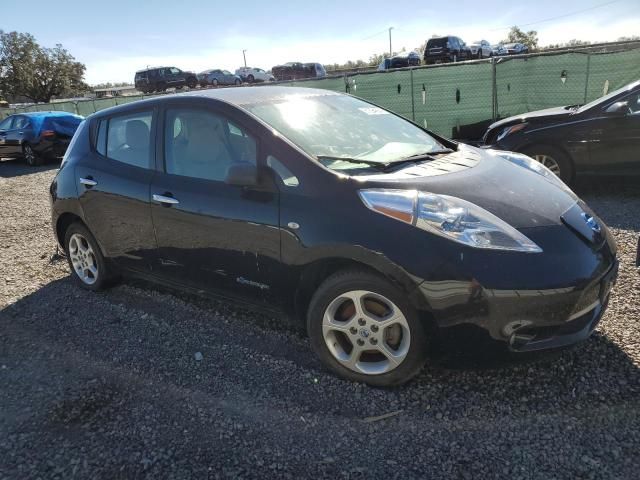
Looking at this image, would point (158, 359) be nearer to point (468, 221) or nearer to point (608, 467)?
point (468, 221)

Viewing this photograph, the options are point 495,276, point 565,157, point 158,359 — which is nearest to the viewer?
point 495,276

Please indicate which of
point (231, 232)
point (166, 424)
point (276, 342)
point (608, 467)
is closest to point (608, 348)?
point (608, 467)

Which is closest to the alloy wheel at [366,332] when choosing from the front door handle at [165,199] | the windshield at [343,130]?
the windshield at [343,130]

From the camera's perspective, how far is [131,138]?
381cm

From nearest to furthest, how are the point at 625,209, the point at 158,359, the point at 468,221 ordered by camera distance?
1. the point at 468,221
2. the point at 158,359
3. the point at 625,209

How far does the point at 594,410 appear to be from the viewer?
7.89 ft

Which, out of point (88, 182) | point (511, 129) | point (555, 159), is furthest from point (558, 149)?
point (88, 182)

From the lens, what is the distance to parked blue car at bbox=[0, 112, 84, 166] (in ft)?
44.5

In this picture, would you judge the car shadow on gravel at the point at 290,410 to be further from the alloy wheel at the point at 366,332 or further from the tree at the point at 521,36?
the tree at the point at 521,36

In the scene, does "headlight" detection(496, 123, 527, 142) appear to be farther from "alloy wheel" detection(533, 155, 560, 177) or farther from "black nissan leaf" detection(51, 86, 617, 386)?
"black nissan leaf" detection(51, 86, 617, 386)

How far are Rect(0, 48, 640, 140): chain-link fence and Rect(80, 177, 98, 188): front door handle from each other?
902 centimetres

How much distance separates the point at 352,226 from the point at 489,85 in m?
9.55

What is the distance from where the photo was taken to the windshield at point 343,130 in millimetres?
2986

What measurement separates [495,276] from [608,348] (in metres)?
1.15
